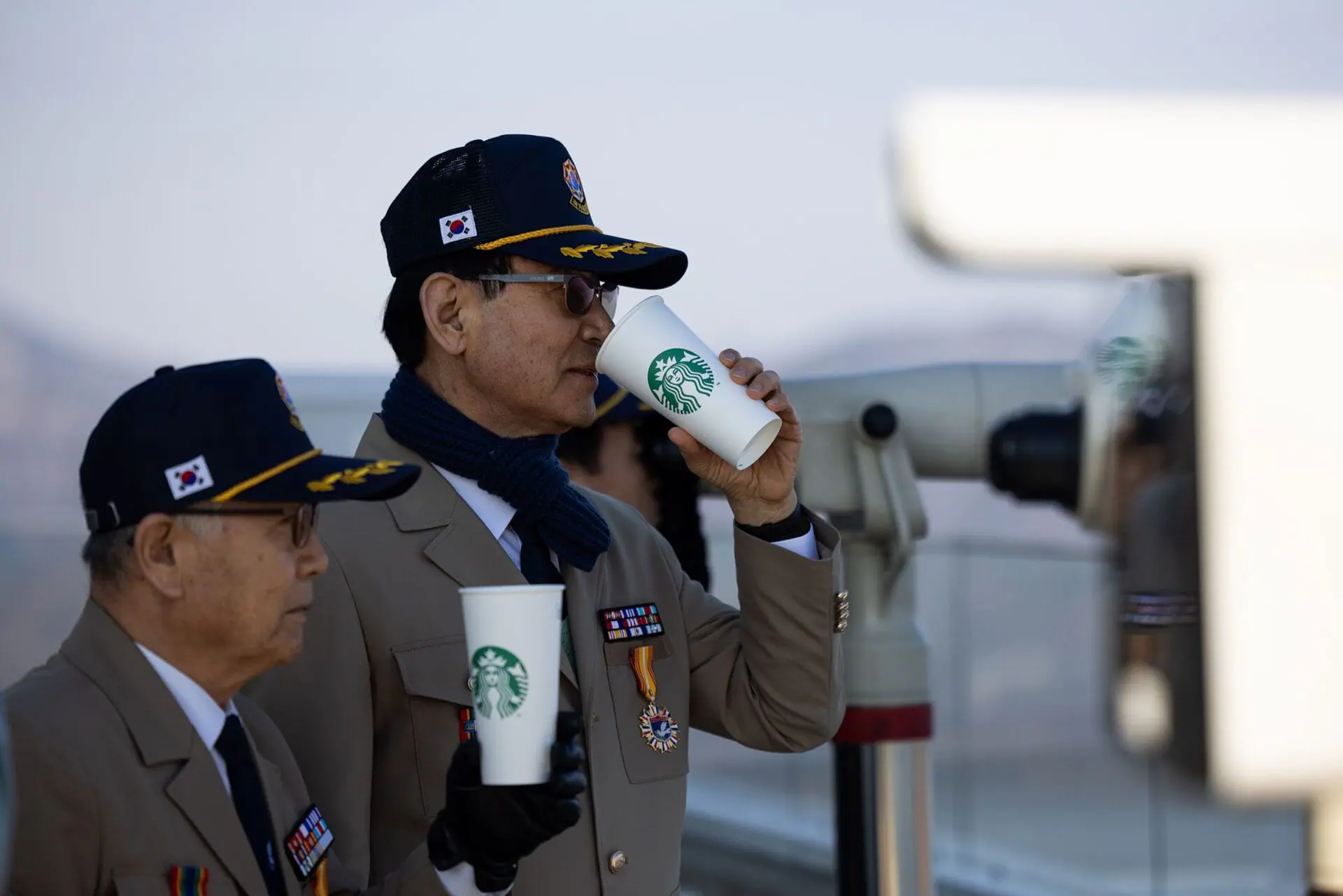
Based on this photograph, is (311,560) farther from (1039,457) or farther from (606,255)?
(1039,457)

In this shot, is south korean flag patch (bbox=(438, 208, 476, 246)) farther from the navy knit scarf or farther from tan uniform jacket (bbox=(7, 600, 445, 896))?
tan uniform jacket (bbox=(7, 600, 445, 896))

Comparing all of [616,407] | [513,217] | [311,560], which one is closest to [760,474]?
[513,217]

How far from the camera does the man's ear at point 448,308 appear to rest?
72.1 inches

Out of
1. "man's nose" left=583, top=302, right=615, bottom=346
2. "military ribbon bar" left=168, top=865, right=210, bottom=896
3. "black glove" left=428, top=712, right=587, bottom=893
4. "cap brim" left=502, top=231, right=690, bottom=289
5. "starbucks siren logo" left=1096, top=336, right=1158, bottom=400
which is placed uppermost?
"cap brim" left=502, top=231, right=690, bottom=289

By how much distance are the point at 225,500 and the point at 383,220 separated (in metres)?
0.57

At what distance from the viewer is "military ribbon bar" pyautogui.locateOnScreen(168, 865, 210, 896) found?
1343 millimetres

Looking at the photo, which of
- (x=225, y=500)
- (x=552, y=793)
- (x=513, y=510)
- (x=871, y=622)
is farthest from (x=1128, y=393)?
(x=871, y=622)

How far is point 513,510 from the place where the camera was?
1844 millimetres

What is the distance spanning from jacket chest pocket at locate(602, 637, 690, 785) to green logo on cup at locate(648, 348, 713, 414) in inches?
12.5

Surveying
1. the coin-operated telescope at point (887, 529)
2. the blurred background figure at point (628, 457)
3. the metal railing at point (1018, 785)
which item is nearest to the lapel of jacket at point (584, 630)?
the coin-operated telescope at point (887, 529)

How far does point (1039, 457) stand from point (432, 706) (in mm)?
1401

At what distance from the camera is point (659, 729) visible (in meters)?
1.86

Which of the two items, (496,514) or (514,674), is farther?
(496,514)

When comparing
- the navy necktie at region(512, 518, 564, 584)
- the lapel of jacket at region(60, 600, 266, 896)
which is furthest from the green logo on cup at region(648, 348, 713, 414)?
the lapel of jacket at region(60, 600, 266, 896)
